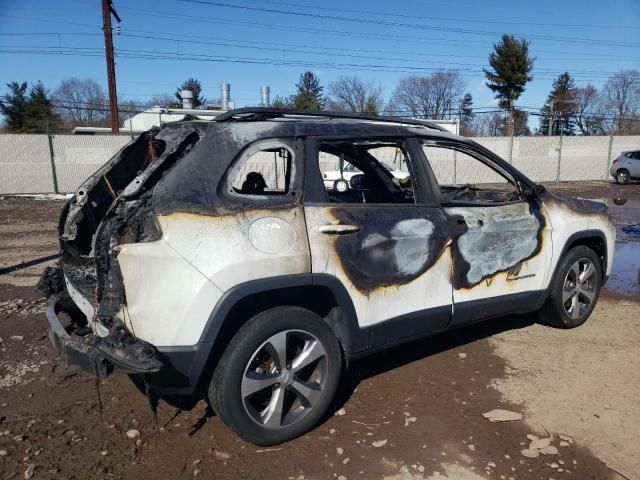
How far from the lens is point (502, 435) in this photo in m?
3.01

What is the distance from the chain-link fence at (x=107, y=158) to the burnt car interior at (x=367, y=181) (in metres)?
15.7

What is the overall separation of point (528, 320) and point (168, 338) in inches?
149

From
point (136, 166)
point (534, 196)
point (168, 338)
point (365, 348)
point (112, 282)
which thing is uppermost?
point (136, 166)

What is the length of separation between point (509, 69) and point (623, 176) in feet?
88.9

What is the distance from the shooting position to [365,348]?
318cm

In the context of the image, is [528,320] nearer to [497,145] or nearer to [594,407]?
[594,407]

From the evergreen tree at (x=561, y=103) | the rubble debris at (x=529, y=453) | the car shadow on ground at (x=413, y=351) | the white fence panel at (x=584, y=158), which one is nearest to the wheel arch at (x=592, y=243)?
the car shadow on ground at (x=413, y=351)

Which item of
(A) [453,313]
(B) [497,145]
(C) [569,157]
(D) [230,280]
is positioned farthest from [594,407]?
(C) [569,157]

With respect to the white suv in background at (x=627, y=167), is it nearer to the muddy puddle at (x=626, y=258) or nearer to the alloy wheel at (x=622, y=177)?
the alloy wheel at (x=622, y=177)

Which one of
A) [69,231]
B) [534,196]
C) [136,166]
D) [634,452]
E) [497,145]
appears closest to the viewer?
[634,452]

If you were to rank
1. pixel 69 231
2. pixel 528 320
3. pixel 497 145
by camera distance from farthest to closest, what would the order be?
pixel 497 145, pixel 528 320, pixel 69 231

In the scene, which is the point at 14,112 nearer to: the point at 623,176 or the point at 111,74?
the point at 111,74

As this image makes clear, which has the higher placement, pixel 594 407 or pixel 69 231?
pixel 69 231

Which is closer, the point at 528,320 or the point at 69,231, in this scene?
the point at 69,231
